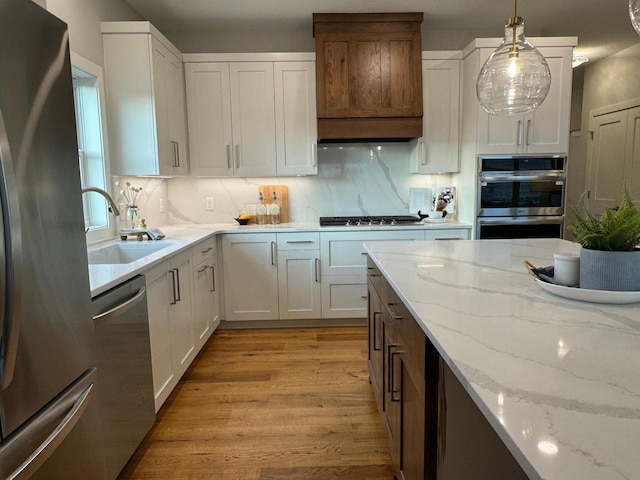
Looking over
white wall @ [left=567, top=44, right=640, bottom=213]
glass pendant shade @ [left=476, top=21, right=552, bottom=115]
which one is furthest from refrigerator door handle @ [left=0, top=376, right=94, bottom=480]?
white wall @ [left=567, top=44, right=640, bottom=213]

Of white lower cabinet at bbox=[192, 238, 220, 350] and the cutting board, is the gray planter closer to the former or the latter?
white lower cabinet at bbox=[192, 238, 220, 350]

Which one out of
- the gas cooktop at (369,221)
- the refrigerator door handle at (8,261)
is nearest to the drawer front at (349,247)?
the gas cooktop at (369,221)

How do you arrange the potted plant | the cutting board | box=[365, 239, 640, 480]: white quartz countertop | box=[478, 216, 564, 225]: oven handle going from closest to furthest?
box=[365, 239, 640, 480]: white quartz countertop → the potted plant → box=[478, 216, 564, 225]: oven handle → the cutting board

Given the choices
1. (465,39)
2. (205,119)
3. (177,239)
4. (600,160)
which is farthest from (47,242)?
(600,160)

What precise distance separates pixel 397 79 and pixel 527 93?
73.9 inches

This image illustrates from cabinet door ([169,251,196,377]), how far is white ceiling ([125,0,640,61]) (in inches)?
82.8

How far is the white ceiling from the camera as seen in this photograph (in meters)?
3.27

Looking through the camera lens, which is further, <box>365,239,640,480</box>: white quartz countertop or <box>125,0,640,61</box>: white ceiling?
<box>125,0,640,61</box>: white ceiling

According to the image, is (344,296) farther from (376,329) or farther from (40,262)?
(40,262)

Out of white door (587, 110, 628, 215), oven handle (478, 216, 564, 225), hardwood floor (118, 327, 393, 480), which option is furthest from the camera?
white door (587, 110, 628, 215)

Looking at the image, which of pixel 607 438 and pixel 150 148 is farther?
pixel 150 148

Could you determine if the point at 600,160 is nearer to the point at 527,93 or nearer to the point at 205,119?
the point at 527,93

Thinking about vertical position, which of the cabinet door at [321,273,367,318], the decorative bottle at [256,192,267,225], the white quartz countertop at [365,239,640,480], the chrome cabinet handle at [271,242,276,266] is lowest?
the cabinet door at [321,273,367,318]

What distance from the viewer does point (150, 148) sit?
295 centimetres
